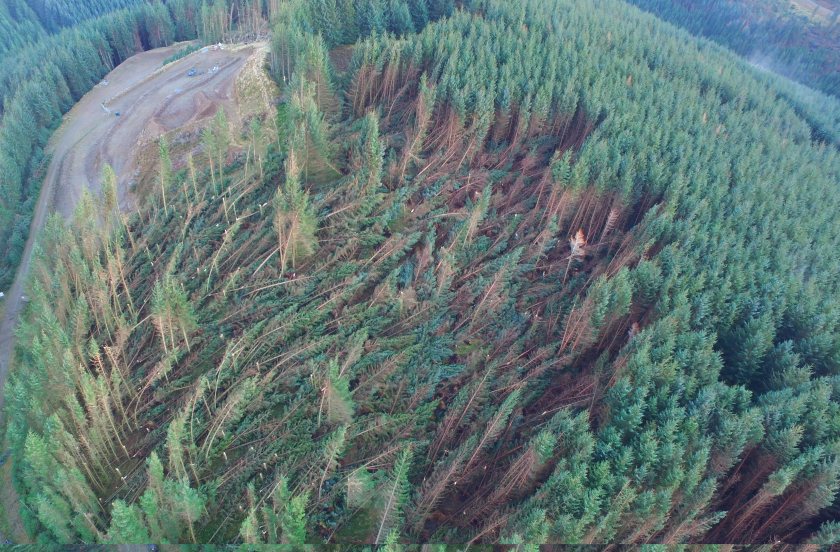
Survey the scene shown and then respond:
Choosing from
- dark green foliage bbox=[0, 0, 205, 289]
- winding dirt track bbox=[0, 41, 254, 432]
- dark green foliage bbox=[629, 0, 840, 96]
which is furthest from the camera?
dark green foliage bbox=[629, 0, 840, 96]

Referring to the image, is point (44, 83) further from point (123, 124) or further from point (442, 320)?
point (442, 320)

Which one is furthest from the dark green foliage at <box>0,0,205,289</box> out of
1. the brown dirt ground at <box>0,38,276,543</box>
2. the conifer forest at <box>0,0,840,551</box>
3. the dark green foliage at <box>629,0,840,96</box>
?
the dark green foliage at <box>629,0,840,96</box>

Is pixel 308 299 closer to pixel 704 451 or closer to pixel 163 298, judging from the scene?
pixel 163 298

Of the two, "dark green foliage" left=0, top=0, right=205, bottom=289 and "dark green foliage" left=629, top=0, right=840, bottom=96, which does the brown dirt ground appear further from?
"dark green foliage" left=629, top=0, right=840, bottom=96

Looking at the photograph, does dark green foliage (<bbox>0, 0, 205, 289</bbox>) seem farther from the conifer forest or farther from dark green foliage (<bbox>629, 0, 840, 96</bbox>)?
dark green foliage (<bbox>629, 0, 840, 96</bbox>)

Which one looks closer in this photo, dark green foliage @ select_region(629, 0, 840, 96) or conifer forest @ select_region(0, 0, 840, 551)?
conifer forest @ select_region(0, 0, 840, 551)

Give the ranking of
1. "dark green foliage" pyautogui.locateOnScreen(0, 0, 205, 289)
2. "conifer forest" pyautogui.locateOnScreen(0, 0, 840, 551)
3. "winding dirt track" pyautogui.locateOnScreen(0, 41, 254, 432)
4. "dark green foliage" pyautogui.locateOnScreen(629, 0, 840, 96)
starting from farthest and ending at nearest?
"dark green foliage" pyautogui.locateOnScreen(629, 0, 840, 96)
"dark green foliage" pyautogui.locateOnScreen(0, 0, 205, 289)
"winding dirt track" pyautogui.locateOnScreen(0, 41, 254, 432)
"conifer forest" pyautogui.locateOnScreen(0, 0, 840, 551)

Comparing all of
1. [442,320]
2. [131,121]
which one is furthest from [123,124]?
[442,320]
